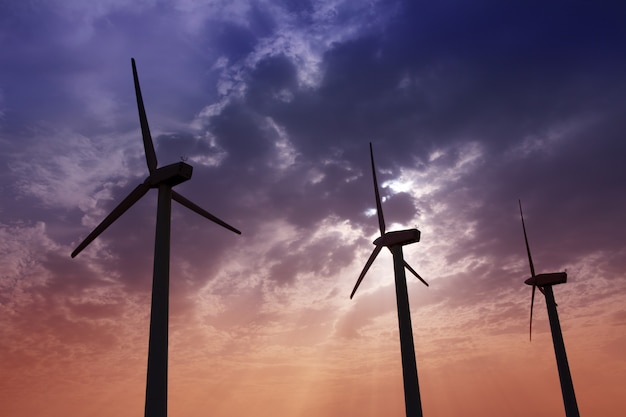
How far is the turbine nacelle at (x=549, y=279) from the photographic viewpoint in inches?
3760

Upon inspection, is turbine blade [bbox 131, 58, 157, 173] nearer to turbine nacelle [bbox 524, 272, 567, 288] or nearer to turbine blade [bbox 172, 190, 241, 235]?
turbine blade [bbox 172, 190, 241, 235]

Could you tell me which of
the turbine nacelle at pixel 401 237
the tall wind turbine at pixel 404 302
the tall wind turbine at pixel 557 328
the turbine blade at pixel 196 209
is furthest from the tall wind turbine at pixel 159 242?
the tall wind turbine at pixel 557 328

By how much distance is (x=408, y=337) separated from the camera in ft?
215

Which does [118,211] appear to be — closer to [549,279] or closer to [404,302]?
[404,302]

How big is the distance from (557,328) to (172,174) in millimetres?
73988

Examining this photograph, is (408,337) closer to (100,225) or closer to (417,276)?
(417,276)

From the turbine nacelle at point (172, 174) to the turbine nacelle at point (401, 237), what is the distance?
1354 inches

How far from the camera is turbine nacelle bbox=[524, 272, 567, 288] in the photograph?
95500 millimetres

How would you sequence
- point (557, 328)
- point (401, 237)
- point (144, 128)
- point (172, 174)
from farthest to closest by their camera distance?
point (557, 328) → point (401, 237) → point (144, 128) → point (172, 174)

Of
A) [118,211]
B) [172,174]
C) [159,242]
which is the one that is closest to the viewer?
[159,242]

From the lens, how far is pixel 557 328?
91.2m

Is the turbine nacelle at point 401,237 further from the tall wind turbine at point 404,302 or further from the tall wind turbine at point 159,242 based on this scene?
the tall wind turbine at point 159,242

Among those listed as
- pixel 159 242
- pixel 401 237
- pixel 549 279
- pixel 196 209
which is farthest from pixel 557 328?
pixel 159 242

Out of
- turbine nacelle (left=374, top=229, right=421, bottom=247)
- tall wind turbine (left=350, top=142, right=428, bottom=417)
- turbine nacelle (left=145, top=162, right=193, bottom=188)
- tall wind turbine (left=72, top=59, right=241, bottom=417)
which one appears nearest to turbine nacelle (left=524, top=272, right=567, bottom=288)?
tall wind turbine (left=350, top=142, right=428, bottom=417)
